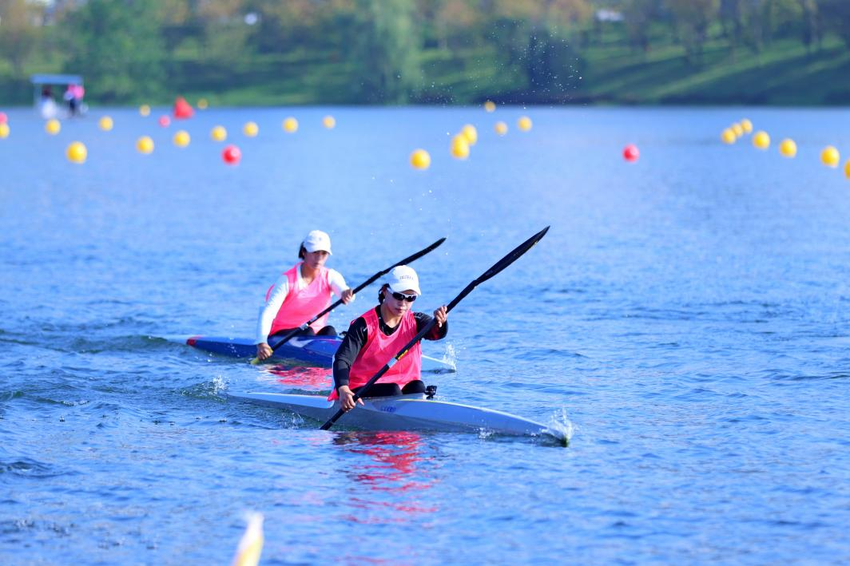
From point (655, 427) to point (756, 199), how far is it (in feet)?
79.4

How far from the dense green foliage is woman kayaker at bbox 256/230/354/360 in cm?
6549

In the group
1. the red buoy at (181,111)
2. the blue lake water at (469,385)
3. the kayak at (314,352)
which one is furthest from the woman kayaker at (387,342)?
the red buoy at (181,111)

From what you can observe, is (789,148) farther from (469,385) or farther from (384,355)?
(384,355)

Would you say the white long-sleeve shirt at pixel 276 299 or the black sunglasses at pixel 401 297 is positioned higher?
the black sunglasses at pixel 401 297

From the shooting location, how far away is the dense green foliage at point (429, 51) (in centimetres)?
9925

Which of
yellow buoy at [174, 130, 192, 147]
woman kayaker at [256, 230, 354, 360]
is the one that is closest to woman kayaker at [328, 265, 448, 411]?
woman kayaker at [256, 230, 354, 360]

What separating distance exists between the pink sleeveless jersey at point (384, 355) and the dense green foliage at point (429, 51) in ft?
225

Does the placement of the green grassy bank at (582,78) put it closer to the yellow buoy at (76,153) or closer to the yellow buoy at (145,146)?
the yellow buoy at (145,146)

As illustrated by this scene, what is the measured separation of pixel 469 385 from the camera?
1522 cm

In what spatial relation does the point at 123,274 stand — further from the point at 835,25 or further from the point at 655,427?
the point at 835,25

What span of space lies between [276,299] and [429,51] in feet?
355

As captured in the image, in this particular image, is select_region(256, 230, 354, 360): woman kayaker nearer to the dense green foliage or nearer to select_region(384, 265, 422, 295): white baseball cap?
select_region(384, 265, 422, 295): white baseball cap

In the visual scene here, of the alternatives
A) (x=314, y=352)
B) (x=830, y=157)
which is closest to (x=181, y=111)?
(x=830, y=157)

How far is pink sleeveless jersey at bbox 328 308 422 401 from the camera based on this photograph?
12344 mm
